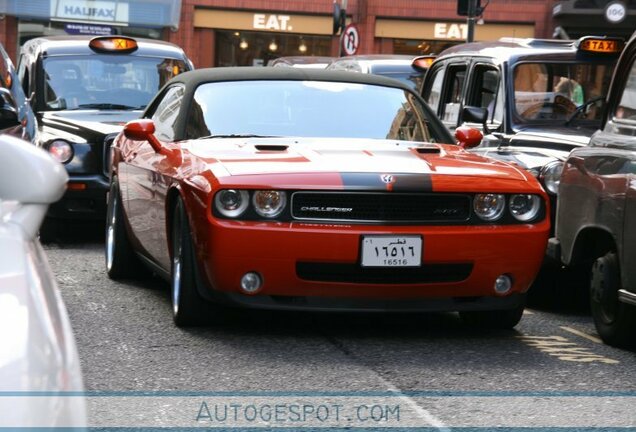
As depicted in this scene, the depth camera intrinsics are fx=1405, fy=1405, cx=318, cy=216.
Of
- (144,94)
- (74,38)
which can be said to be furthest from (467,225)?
→ (74,38)

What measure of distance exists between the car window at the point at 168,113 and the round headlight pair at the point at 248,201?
1.38m

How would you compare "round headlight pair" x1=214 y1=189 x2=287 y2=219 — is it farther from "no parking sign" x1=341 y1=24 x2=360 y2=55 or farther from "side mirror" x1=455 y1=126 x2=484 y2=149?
"no parking sign" x1=341 y1=24 x2=360 y2=55

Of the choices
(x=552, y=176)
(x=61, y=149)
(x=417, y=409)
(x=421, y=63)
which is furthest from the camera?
(x=421, y=63)

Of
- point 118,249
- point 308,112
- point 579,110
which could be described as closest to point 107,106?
point 118,249

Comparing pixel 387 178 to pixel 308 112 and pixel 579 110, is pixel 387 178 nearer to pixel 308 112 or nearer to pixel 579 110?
pixel 308 112

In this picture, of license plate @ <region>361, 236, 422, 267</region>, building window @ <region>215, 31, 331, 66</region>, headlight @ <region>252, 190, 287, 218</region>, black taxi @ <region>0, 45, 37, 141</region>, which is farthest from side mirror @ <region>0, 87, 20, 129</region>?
building window @ <region>215, 31, 331, 66</region>

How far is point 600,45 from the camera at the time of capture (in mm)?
10242

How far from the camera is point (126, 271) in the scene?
8773mm

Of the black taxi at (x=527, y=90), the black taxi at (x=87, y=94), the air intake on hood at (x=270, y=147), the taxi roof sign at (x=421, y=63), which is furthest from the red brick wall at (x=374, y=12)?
the air intake on hood at (x=270, y=147)

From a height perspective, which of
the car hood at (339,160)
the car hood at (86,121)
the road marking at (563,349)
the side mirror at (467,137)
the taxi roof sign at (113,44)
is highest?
the taxi roof sign at (113,44)

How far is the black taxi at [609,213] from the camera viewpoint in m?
6.43

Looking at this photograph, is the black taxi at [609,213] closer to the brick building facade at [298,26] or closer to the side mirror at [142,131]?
the side mirror at [142,131]

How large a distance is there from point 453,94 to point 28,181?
28.5ft

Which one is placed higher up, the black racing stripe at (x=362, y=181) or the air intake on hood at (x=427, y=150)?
the air intake on hood at (x=427, y=150)
